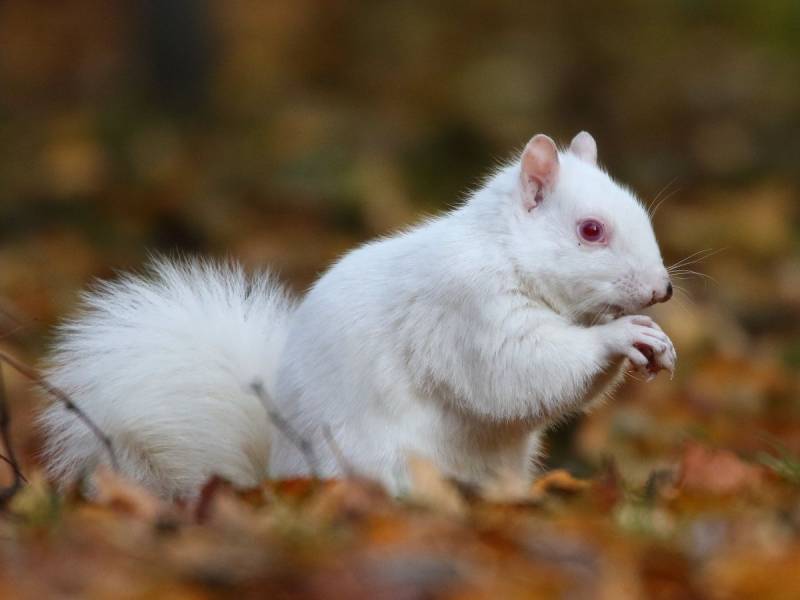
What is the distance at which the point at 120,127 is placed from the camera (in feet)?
32.0

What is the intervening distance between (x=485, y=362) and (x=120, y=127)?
6.98 meters

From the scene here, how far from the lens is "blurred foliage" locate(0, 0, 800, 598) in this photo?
2.33 metres

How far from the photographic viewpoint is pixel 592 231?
3.27 m

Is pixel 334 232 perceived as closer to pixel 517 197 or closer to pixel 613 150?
pixel 613 150

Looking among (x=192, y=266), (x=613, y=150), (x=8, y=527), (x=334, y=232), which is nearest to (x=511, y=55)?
(x=613, y=150)

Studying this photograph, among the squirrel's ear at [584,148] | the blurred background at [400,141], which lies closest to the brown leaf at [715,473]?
the squirrel's ear at [584,148]

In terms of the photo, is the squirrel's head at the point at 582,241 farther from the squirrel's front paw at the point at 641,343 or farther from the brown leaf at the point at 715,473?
the brown leaf at the point at 715,473

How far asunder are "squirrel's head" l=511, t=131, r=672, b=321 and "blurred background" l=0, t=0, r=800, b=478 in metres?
1.67

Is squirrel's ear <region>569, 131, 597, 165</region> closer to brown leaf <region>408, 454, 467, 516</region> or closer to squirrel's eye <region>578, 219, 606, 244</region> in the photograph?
squirrel's eye <region>578, 219, 606, 244</region>

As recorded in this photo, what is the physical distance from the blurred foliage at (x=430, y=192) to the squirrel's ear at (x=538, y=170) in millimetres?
709

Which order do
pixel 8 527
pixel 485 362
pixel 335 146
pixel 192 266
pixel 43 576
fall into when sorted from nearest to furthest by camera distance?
pixel 43 576 < pixel 8 527 < pixel 485 362 < pixel 192 266 < pixel 335 146

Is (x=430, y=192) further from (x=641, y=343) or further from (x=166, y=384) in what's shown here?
(x=641, y=343)

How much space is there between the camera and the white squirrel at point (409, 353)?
127 inches

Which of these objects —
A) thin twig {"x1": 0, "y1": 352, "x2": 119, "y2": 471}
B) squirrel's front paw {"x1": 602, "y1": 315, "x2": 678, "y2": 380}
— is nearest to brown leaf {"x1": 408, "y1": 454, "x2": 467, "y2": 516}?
squirrel's front paw {"x1": 602, "y1": 315, "x2": 678, "y2": 380}
